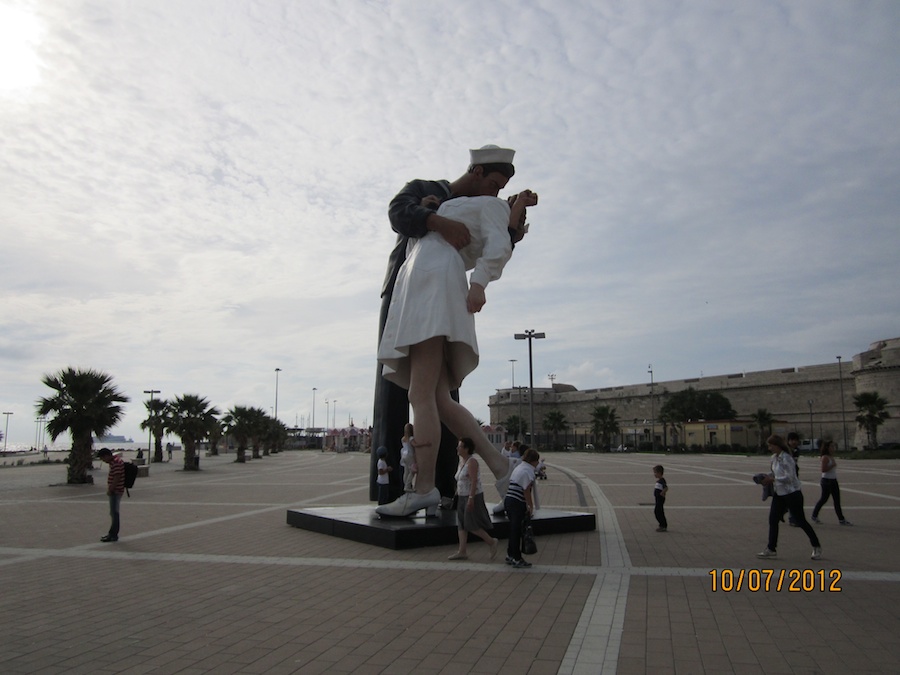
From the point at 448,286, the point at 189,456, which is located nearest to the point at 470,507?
the point at 448,286

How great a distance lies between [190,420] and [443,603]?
30.3 m

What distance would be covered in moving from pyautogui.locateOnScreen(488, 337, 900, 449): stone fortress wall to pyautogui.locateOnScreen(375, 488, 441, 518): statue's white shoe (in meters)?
50.6

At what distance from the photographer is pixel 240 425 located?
139 feet

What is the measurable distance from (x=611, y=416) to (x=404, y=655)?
64154 millimetres

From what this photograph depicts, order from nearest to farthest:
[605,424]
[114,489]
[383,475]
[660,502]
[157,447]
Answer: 1. [114,489]
2. [660,502]
3. [383,475]
4. [157,447]
5. [605,424]

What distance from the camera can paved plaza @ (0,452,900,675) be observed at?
418 cm

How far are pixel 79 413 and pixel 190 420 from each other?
12.4 metres

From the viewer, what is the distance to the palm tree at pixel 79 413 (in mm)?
20688

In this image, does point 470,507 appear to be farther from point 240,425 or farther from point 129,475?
point 240,425

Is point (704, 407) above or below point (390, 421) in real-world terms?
above

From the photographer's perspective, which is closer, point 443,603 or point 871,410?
point 443,603

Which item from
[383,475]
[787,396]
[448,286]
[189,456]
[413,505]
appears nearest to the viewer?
[448,286]

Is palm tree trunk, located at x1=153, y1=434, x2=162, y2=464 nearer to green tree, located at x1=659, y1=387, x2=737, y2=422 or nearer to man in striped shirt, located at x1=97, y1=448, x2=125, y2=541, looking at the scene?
man in striped shirt, located at x1=97, y1=448, x2=125, y2=541
